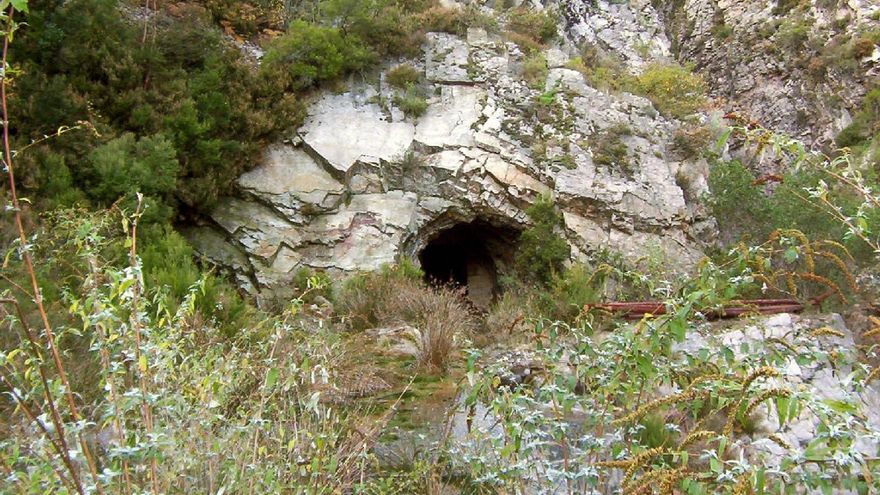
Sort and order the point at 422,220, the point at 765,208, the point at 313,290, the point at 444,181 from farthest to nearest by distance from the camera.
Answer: the point at 444,181 < the point at 422,220 < the point at 765,208 < the point at 313,290

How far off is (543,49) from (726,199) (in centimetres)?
589

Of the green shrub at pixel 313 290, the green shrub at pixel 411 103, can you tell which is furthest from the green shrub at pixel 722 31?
the green shrub at pixel 313 290

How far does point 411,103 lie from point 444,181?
74.3 inches

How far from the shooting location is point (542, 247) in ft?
34.9

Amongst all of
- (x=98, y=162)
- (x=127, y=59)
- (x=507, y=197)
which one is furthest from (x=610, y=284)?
(x=127, y=59)

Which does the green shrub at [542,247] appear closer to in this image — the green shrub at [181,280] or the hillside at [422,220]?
the hillside at [422,220]

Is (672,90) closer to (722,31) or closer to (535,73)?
(535,73)

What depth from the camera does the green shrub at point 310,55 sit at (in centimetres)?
1161

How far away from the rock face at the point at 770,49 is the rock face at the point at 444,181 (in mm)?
5499

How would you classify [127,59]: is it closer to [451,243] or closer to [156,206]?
[156,206]

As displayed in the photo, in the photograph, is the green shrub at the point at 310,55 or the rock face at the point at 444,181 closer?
the rock face at the point at 444,181

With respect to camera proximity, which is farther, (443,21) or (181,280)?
(443,21)

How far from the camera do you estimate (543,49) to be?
14789 mm

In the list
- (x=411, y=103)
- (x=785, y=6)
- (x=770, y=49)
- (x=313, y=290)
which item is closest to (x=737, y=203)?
(x=411, y=103)
